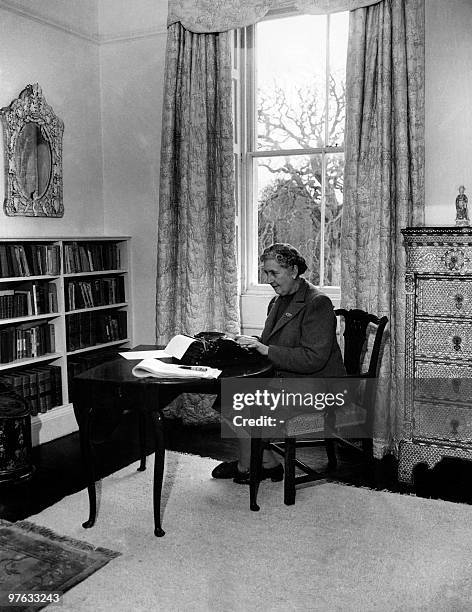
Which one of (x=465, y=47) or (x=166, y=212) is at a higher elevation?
(x=465, y=47)

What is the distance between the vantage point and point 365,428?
171 inches

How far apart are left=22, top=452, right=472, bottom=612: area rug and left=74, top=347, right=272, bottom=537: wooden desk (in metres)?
0.24

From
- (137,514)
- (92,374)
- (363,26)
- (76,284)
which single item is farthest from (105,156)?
(137,514)

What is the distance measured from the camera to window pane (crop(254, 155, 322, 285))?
Result: 5.51m

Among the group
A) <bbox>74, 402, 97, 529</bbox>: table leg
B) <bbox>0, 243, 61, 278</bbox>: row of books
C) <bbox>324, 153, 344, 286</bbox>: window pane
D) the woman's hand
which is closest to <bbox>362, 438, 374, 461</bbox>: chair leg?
the woman's hand

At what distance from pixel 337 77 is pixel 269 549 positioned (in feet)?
12.1

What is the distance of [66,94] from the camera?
5.71 meters

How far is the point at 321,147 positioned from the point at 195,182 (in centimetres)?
105

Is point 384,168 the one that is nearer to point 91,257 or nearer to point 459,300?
point 459,300

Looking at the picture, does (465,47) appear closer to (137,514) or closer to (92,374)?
(92,374)

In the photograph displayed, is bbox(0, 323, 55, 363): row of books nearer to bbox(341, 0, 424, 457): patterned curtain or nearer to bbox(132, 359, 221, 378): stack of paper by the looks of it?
bbox(132, 359, 221, 378): stack of paper

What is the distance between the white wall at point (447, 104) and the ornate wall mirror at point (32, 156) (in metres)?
2.98

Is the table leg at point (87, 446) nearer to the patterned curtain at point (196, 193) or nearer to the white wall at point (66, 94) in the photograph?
the patterned curtain at point (196, 193)

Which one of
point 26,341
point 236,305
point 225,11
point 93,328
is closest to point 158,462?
point 26,341
